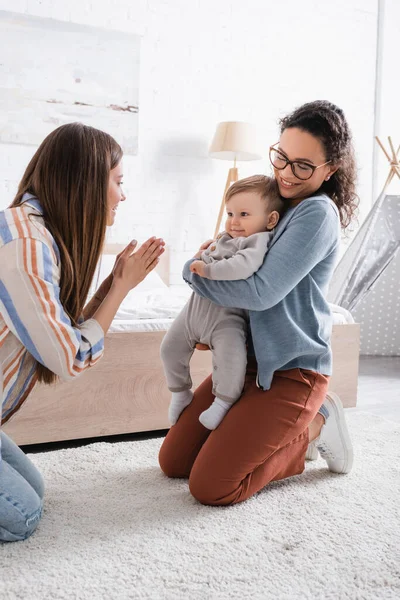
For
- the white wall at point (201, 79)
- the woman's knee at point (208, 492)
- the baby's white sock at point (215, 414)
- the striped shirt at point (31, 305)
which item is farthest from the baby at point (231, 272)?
the white wall at point (201, 79)

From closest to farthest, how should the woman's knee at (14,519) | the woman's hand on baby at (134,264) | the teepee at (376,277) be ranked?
the woman's knee at (14,519) → the woman's hand on baby at (134,264) → the teepee at (376,277)

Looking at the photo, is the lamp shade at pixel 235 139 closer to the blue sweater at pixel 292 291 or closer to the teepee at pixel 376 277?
the teepee at pixel 376 277

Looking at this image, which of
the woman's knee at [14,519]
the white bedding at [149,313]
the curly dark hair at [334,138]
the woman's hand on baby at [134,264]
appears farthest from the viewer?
the white bedding at [149,313]

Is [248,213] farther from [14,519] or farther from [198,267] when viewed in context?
[14,519]

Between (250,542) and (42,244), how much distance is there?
794 mm

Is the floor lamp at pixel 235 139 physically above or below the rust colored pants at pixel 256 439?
above

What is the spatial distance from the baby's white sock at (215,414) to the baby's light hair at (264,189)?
54 cm

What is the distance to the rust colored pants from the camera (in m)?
1.58

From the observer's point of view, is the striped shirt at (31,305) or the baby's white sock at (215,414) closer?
the striped shirt at (31,305)

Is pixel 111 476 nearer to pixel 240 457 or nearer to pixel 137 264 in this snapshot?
pixel 240 457

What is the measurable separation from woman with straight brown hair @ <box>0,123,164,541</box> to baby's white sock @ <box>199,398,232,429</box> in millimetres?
397

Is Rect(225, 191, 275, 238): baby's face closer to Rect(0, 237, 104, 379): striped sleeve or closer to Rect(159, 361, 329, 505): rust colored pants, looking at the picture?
Rect(159, 361, 329, 505): rust colored pants

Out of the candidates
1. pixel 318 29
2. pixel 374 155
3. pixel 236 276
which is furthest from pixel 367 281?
pixel 236 276

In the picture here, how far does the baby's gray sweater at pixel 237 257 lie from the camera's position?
158cm
